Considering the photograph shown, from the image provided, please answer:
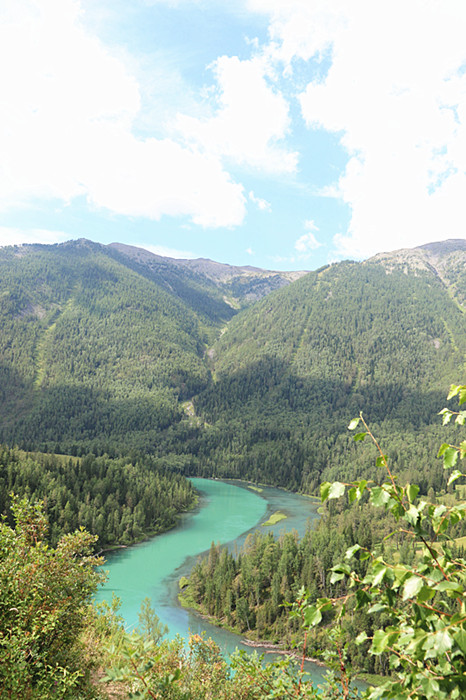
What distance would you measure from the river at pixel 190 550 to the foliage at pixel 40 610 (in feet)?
114

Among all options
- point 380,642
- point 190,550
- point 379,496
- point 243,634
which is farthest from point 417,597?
point 190,550

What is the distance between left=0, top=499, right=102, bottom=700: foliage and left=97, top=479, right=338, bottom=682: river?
34.7m

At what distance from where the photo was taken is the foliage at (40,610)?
9586 mm

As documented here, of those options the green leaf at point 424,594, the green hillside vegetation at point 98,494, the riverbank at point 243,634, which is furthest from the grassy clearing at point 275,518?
the green leaf at point 424,594

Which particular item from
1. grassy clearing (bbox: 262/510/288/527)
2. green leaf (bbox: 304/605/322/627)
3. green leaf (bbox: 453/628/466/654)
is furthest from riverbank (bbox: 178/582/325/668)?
green leaf (bbox: 453/628/466/654)

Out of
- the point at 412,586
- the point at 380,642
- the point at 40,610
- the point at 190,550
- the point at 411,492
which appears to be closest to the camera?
the point at 412,586

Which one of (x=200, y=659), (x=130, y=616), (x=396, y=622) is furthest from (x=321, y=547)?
(x=396, y=622)

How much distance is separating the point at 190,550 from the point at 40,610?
114m

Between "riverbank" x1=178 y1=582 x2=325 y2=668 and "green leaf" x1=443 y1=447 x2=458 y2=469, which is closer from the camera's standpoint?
"green leaf" x1=443 y1=447 x2=458 y2=469

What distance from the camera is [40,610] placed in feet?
35.1

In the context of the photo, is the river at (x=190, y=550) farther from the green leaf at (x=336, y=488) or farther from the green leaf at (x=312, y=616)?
the green leaf at (x=336, y=488)

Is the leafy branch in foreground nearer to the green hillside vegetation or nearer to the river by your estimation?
the river

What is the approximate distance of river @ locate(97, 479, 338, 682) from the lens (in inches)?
2918

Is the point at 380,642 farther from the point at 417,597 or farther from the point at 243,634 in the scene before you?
the point at 243,634
